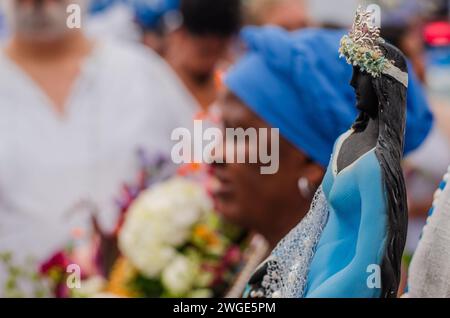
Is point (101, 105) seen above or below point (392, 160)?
above

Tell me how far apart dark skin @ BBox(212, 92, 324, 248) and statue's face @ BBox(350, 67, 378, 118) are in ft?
2.79

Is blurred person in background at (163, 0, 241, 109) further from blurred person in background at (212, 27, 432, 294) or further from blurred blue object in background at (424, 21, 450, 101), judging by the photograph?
blurred person in background at (212, 27, 432, 294)

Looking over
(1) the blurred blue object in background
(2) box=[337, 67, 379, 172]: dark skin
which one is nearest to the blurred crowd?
(1) the blurred blue object in background

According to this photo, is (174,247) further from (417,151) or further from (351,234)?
(351,234)

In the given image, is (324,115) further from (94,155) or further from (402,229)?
(94,155)

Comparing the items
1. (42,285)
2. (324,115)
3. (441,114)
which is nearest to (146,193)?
(42,285)

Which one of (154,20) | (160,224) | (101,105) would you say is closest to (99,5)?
(154,20)

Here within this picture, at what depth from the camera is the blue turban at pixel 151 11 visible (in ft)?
17.3

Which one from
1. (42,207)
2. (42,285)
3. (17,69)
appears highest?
(17,69)

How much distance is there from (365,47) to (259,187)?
115 centimetres

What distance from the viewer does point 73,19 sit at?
2424mm

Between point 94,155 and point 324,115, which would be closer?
point 324,115

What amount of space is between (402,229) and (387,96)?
15cm

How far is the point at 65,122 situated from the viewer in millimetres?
3707
